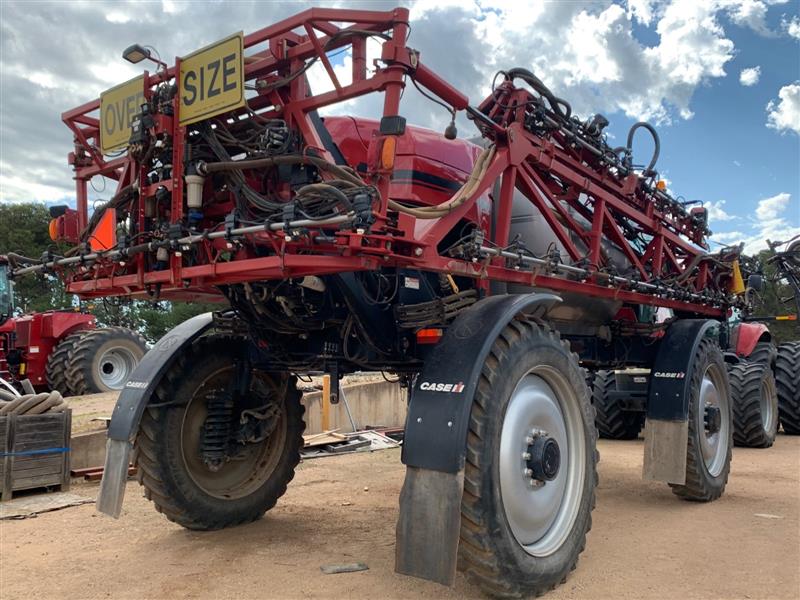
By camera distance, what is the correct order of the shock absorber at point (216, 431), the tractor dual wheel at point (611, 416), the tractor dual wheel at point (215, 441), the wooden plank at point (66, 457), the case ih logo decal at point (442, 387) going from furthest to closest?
the tractor dual wheel at point (611, 416) < the wooden plank at point (66, 457) < the shock absorber at point (216, 431) < the tractor dual wheel at point (215, 441) < the case ih logo decal at point (442, 387)

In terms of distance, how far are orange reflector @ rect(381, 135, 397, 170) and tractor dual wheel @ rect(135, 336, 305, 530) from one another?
2.40 meters

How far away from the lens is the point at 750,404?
1012 cm

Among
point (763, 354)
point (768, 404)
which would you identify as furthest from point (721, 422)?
point (763, 354)

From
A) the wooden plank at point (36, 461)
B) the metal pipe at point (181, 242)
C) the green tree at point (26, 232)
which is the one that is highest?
the green tree at point (26, 232)

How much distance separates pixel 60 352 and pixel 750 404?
12.0 m

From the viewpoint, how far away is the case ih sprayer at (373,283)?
350 centimetres

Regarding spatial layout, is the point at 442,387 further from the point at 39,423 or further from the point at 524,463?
the point at 39,423

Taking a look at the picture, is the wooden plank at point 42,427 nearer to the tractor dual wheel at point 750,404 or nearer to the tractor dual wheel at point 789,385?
the tractor dual wheel at point 750,404

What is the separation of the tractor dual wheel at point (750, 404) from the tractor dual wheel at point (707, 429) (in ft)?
12.1

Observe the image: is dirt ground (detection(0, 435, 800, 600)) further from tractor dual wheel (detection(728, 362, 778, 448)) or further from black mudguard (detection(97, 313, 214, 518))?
tractor dual wheel (detection(728, 362, 778, 448))

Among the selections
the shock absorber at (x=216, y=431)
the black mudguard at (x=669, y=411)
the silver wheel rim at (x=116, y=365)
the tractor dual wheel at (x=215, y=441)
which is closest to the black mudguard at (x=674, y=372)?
the black mudguard at (x=669, y=411)

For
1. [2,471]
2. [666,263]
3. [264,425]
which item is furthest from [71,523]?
[666,263]

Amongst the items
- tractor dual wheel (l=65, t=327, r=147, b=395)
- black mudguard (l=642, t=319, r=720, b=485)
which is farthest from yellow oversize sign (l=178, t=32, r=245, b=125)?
tractor dual wheel (l=65, t=327, r=147, b=395)

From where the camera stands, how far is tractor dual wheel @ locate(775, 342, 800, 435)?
11.3m
